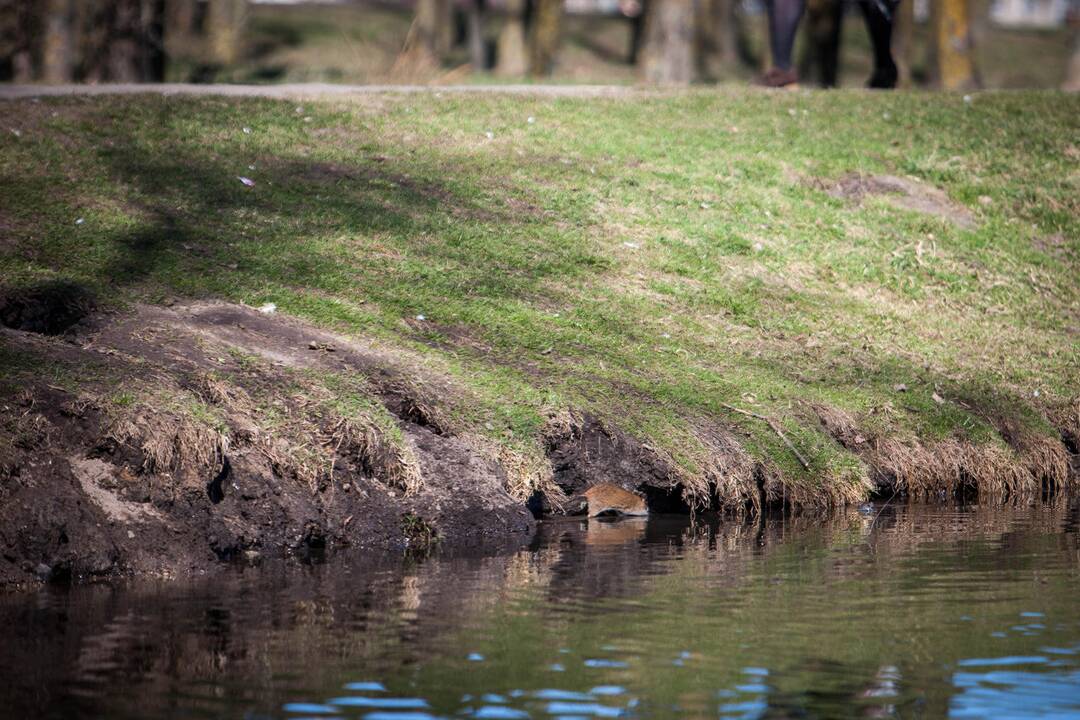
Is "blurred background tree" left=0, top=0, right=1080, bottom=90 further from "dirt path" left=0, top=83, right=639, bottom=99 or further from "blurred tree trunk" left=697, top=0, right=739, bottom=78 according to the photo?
"dirt path" left=0, top=83, right=639, bottom=99

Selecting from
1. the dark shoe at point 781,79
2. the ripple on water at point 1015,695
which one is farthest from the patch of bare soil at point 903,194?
the ripple on water at point 1015,695

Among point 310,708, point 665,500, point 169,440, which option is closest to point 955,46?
point 665,500

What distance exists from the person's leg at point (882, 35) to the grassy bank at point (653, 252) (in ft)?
3.06

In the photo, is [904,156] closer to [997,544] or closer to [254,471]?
[997,544]

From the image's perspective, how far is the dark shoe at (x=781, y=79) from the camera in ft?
67.9

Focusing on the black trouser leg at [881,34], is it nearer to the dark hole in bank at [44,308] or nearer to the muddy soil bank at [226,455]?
the muddy soil bank at [226,455]

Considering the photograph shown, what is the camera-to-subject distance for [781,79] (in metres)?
20.8

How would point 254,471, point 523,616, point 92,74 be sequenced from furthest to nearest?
point 92,74 < point 254,471 < point 523,616

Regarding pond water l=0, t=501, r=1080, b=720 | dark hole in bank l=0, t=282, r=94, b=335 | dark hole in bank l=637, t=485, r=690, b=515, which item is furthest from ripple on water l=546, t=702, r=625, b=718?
dark hole in bank l=0, t=282, r=94, b=335

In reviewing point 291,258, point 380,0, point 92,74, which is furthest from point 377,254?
point 380,0

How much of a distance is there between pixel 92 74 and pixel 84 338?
41.6 ft

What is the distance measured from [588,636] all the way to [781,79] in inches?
565

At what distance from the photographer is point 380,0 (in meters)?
72.9

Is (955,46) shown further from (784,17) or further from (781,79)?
(784,17)
